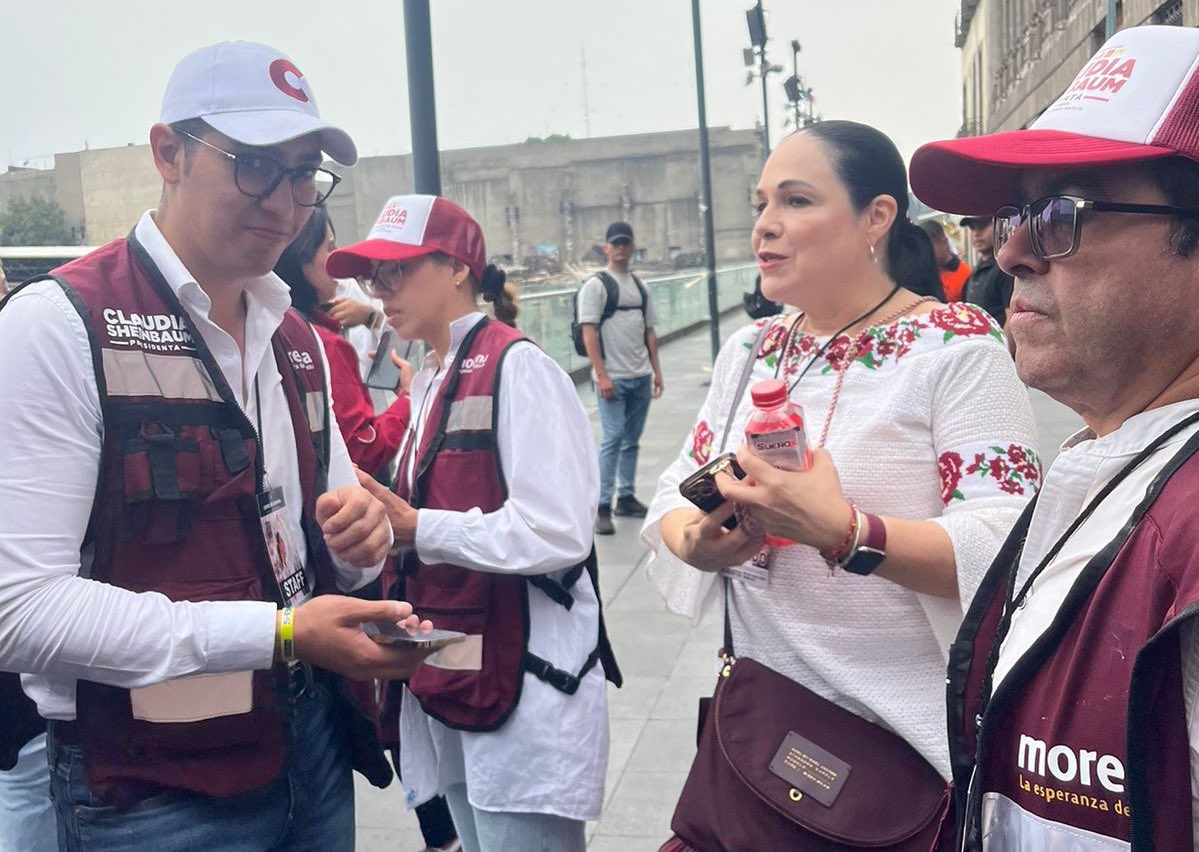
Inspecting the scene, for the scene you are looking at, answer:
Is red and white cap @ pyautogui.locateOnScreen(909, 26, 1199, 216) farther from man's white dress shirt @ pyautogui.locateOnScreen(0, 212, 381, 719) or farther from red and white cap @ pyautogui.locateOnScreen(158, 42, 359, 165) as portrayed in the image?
man's white dress shirt @ pyautogui.locateOnScreen(0, 212, 381, 719)

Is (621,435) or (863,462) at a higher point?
(863,462)

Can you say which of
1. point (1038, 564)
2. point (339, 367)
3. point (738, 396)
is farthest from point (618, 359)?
point (1038, 564)

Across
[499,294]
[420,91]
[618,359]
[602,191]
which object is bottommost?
[618,359]

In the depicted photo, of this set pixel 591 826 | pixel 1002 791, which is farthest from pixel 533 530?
pixel 591 826

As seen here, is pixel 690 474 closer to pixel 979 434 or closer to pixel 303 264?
pixel 979 434

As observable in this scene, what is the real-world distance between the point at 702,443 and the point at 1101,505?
1.22m

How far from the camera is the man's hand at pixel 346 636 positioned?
1799 millimetres

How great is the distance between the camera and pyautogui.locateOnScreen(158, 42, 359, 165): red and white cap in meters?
1.93

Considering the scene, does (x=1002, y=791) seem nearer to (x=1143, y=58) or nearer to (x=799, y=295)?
(x=1143, y=58)

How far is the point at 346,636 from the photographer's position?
1814mm

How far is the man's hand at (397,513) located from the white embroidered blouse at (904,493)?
818 mm

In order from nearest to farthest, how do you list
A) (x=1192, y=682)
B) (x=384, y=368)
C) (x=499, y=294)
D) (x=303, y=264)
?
(x=1192, y=682) < (x=499, y=294) < (x=303, y=264) < (x=384, y=368)

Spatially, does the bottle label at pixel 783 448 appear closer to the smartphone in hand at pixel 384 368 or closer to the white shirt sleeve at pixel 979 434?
the white shirt sleeve at pixel 979 434

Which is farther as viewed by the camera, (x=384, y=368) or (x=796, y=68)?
(x=796, y=68)
